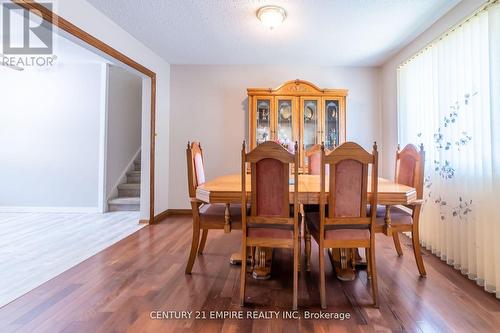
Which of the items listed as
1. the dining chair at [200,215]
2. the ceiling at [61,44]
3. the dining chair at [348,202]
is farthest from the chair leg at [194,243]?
the ceiling at [61,44]

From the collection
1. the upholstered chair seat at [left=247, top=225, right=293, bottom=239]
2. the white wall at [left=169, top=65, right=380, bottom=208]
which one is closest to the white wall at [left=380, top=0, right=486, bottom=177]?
the white wall at [left=169, top=65, right=380, bottom=208]

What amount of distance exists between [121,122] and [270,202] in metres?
4.09

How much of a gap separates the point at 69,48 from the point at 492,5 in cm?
488

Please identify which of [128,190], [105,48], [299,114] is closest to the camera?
[105,48]

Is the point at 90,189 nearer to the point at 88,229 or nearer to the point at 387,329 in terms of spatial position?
the point at 88,229

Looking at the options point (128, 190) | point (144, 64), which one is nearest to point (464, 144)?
point (144, 64)

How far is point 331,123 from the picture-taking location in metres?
3.46

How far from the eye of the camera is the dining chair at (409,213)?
1735 mm

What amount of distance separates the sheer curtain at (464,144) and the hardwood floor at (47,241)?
3.36 m

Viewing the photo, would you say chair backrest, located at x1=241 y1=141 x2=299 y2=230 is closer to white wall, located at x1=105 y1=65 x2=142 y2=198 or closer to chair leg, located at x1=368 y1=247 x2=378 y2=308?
chair leg, located at x1=368 y1=247 x2=378 y2=308

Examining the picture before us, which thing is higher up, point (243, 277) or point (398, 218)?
point (398, 218)

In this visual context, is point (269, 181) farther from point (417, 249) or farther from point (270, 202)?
point (417, 249)

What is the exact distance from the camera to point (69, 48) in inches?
141

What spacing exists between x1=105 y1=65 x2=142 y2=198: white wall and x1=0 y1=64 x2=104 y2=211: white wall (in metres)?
0.19
